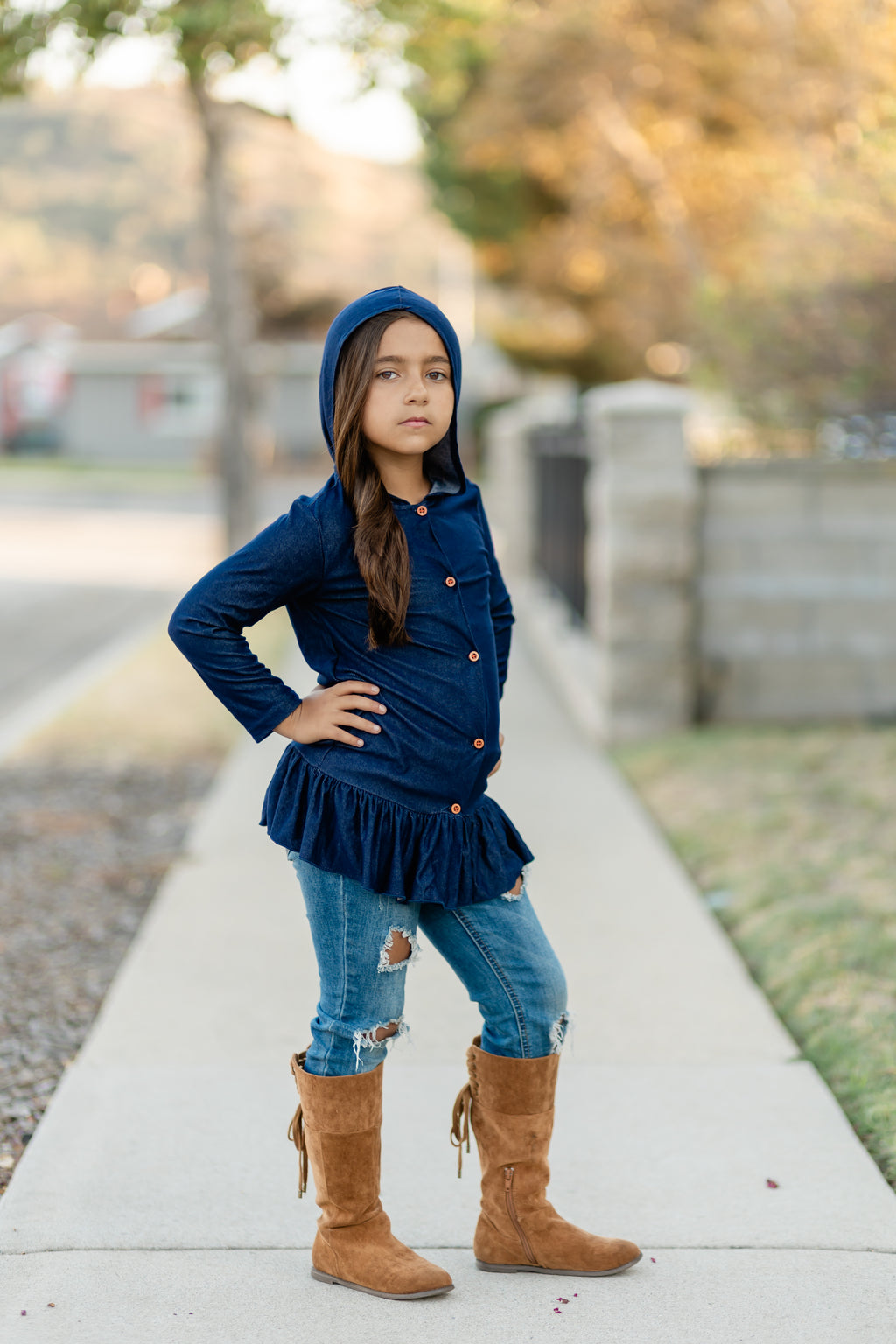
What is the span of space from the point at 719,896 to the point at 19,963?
2.24m

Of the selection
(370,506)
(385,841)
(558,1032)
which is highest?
(370,506)

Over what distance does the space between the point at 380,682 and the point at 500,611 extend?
0.39 metres

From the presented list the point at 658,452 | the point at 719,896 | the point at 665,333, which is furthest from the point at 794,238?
the point at 665,333

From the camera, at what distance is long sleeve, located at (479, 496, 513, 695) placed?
268 centimetres

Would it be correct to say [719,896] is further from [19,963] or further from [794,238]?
[794,238]

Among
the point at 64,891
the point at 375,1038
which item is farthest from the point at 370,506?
the point at 64,891

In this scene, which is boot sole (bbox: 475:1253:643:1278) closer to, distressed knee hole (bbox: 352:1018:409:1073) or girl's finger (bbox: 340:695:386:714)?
distressed knee hole (bbox: 352:1018:409:1073)

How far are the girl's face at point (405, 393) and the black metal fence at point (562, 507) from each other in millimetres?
6487

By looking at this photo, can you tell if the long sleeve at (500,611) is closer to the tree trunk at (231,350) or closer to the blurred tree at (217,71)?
the blurred tree at (217,71)

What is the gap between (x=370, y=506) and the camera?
95.6 inches

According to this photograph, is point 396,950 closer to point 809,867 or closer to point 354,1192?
point 354,1192

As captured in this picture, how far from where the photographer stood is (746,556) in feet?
23.8

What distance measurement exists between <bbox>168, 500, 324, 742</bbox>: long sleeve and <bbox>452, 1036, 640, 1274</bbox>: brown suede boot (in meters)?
0.75

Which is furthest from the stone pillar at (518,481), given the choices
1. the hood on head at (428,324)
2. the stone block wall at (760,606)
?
the hood on head at (428,324)
